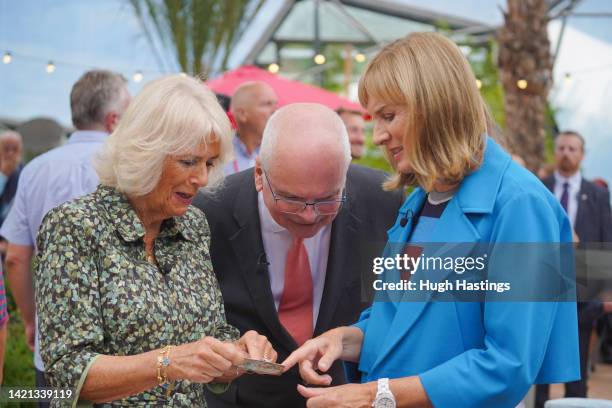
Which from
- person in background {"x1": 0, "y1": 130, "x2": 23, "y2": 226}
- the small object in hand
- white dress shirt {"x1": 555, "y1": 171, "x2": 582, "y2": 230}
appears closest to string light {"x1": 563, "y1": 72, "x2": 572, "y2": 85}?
white dress shirt {"x1": 555, "y1": 171, "x2": 582, "y2": 230}

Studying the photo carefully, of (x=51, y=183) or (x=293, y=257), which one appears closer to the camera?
(x=293, y=257)

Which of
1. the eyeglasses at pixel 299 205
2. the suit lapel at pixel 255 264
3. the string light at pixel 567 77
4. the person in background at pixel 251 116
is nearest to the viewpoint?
the eyeglasses at pixel 299 205

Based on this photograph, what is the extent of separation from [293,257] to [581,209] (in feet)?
16.6

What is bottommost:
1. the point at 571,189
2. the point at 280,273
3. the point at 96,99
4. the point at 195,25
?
the point at 571,189

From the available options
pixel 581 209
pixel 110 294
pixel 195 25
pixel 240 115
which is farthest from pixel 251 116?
pixel 195 25

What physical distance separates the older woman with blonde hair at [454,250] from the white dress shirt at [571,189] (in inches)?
215

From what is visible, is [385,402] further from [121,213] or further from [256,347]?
[121,213]

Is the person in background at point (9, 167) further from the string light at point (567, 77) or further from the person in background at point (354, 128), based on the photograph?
the string light at point (567, 77)

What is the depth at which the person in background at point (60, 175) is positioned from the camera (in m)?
4.51

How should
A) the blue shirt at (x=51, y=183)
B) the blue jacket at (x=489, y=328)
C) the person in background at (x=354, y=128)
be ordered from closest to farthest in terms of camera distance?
the blue jacket at (x=489, y=328)
the blue shirt at (x=51, y=183)
the person in background at (x=354, y=128)

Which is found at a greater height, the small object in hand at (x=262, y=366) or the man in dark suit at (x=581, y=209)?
the small object in hand at (x=262, y=366)

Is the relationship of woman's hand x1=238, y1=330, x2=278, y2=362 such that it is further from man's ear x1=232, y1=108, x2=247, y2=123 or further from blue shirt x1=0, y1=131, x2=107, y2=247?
man's ear x1=232, y1=108, x2=247, y2=123

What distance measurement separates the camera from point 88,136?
4.69 meters

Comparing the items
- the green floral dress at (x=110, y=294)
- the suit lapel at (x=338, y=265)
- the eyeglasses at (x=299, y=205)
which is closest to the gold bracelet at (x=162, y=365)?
the green floral dress at (x=110, y=294)
